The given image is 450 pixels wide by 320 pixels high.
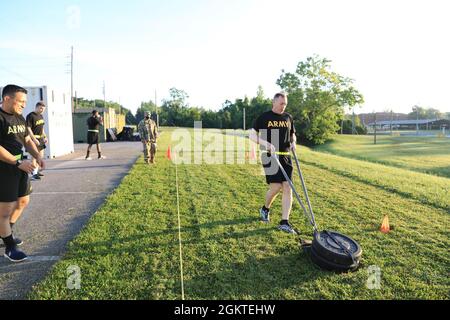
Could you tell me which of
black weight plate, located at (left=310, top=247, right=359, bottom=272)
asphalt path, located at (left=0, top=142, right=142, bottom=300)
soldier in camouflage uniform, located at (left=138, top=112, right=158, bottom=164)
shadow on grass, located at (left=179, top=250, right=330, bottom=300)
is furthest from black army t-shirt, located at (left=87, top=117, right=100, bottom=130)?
black weight plate, located at (left=310, top=247, right=359, bottom=272)

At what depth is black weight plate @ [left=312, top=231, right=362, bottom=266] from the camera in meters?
3.58

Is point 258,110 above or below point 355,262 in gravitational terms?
above

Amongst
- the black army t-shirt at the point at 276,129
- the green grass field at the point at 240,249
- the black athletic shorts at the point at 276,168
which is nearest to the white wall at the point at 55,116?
the green grass field at the point at 240,249

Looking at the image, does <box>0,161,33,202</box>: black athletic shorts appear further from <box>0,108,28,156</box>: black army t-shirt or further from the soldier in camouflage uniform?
the soldier in camouflage uniform

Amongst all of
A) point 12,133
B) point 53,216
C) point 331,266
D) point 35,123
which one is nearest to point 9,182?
point 12,133

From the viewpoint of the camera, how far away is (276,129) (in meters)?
4.96

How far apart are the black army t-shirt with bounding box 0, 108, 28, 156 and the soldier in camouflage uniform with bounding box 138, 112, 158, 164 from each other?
7803 millimetres

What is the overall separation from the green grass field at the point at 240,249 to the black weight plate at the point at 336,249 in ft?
0.55

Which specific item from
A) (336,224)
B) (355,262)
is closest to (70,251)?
(355,262)
